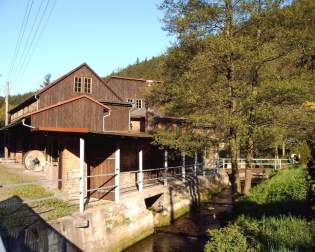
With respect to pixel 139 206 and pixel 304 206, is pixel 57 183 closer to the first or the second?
pixel 139 206

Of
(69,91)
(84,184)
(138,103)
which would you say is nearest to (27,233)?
(84,184)

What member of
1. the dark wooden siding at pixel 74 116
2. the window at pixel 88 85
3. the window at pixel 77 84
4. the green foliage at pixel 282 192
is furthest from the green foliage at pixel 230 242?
the window at pixel 88 85

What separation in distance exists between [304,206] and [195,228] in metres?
6.72

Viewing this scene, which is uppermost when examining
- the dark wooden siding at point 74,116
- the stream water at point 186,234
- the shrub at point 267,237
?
the dark wooden siding at point 74,116

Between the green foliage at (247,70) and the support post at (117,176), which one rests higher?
the green foliage at (247,70)

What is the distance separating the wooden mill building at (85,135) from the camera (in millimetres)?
15023

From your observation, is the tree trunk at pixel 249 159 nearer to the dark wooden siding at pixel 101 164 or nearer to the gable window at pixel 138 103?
the dark wooden siding at pixel 101 164

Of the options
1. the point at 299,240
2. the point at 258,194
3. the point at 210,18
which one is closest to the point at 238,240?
the point at 299,240

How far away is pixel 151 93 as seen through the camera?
17.5 m

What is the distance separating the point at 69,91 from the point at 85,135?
1571 cm

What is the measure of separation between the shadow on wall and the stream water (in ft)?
13.3

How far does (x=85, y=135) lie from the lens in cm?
1450

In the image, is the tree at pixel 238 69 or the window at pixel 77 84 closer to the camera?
the tree at pixel 238 69

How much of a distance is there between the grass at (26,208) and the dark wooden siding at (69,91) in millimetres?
14145
